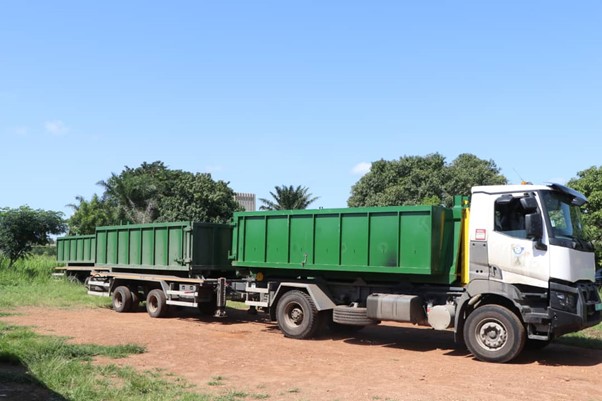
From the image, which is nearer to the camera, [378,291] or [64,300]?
[378,291]

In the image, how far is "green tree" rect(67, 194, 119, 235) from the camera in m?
44.1

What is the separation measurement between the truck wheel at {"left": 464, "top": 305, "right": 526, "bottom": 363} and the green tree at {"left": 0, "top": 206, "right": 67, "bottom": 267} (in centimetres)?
2776

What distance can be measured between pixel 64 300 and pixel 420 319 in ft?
45.5

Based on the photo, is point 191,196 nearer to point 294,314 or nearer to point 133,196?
point 133,196

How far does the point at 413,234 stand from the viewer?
11430 mm

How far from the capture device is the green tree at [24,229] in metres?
31.9

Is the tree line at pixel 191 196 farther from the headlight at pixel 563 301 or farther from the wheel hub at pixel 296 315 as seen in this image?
the headlight at pixel 563 301

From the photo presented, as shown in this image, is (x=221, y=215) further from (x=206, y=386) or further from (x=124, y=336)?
(x=206, y=386)

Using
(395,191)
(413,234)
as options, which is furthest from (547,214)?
(395,191)

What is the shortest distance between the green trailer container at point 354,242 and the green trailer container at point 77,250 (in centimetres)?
1102

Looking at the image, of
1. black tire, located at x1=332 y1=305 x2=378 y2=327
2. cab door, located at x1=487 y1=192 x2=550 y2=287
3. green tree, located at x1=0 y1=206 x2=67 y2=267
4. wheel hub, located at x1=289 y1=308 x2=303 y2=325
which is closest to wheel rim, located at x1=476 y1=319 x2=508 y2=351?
cab door, located at x1=487 y1=192 x2=550 y2=287

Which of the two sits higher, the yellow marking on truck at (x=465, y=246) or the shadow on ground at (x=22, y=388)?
the yellow marking on truck at (x=465, y=246)

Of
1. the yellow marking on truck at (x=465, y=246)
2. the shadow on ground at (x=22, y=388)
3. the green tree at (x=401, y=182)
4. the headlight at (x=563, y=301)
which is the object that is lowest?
the shadow on ground at (x=22, y=388)

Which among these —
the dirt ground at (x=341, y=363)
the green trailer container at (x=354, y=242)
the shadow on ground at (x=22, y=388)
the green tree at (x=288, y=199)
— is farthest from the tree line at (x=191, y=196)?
the shadow on ground at (x=22, y=388)
